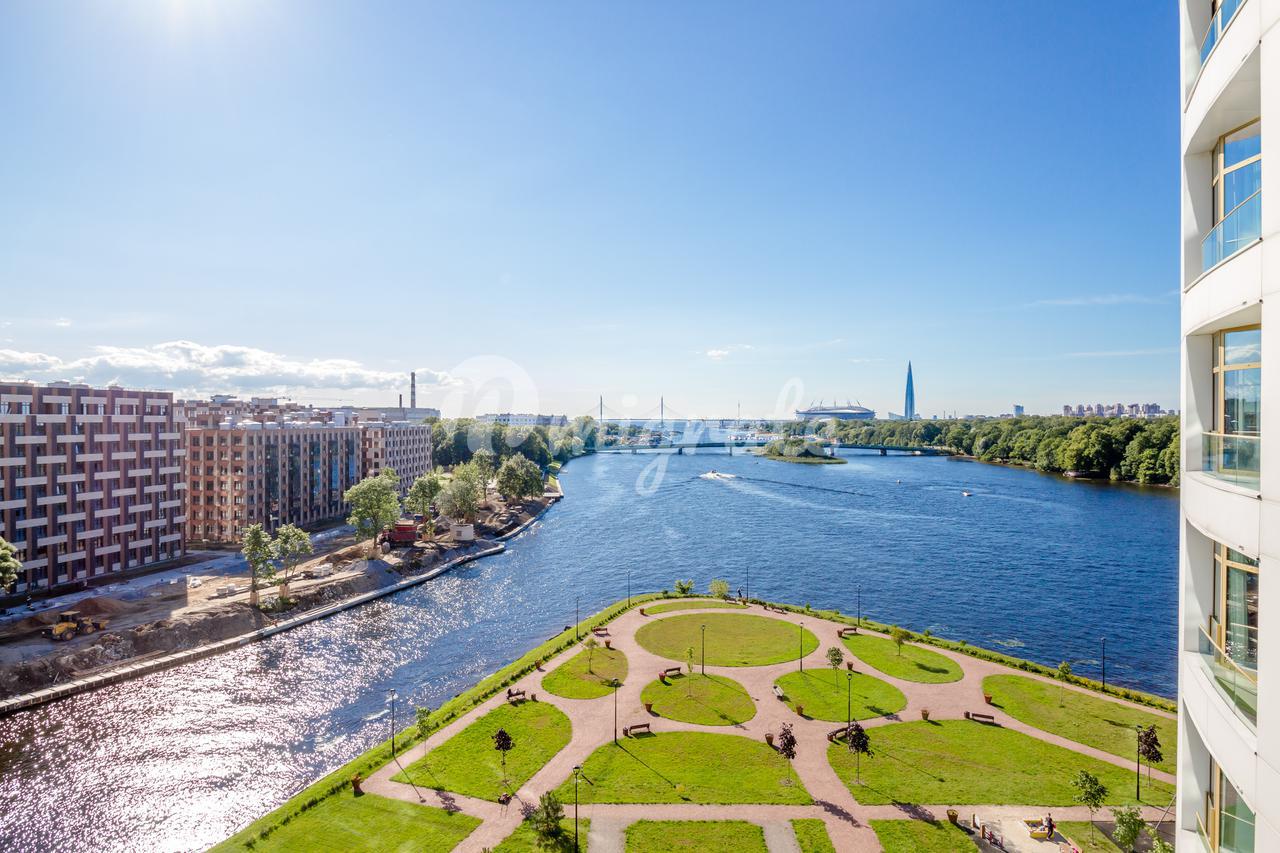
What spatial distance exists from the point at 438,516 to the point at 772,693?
48.8 metres

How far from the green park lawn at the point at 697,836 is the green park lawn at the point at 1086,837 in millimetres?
8629

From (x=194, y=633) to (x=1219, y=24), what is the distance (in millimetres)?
45634

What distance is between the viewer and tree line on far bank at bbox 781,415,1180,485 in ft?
315

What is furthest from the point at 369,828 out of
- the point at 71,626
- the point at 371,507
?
the point at 371,507

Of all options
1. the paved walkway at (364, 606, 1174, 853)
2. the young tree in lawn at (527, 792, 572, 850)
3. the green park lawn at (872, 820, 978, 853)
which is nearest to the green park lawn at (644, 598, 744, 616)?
the paved walkway at (364, 606, 1174, 853)

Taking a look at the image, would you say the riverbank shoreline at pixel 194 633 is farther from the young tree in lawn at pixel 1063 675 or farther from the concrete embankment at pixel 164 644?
the young tree in lawn at pixel 1063 675

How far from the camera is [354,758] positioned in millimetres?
25328

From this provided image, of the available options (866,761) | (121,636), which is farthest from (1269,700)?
(121,636)

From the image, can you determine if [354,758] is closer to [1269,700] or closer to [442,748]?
[442,748]

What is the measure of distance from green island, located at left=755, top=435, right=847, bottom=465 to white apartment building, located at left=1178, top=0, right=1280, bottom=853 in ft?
470

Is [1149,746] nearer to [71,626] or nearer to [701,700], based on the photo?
[701,700]

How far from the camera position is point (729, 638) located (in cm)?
3569

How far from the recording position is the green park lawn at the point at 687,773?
2083 cm

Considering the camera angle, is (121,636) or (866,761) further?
(121,636)
